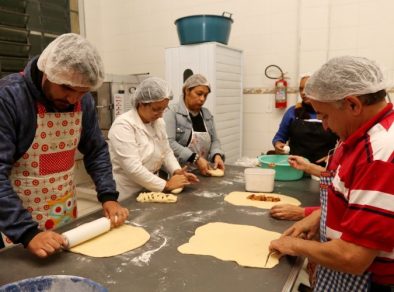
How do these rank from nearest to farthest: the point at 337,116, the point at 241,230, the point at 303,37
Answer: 1. the point at 337,116
2. the point at 241,230
3. the point at 303,37

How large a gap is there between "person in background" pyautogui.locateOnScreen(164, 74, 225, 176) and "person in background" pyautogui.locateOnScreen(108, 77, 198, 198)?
33 cm

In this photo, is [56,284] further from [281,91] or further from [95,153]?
[281,91]

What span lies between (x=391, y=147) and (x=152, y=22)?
3.94 metres

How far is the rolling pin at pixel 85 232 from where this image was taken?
123 cm

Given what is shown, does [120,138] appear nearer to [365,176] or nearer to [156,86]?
[156,86]

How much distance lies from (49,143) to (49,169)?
125 mm

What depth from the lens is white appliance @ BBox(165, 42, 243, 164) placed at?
130 inches

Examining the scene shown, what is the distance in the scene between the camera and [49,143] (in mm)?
1485

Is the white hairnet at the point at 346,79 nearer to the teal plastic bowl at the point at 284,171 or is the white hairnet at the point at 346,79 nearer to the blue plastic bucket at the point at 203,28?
the teal plastic bowl at the point at 284,171

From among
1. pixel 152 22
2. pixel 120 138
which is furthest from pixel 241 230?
pixel 152 22

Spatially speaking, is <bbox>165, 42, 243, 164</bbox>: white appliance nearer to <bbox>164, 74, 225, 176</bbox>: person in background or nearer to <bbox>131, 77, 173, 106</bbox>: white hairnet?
<bbox>164, 74, 225, 176</bbox>: person in background

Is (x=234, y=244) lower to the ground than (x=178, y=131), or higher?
lower

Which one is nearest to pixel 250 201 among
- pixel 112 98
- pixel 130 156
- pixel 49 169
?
pixel 130 156

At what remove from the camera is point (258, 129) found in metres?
3.90
